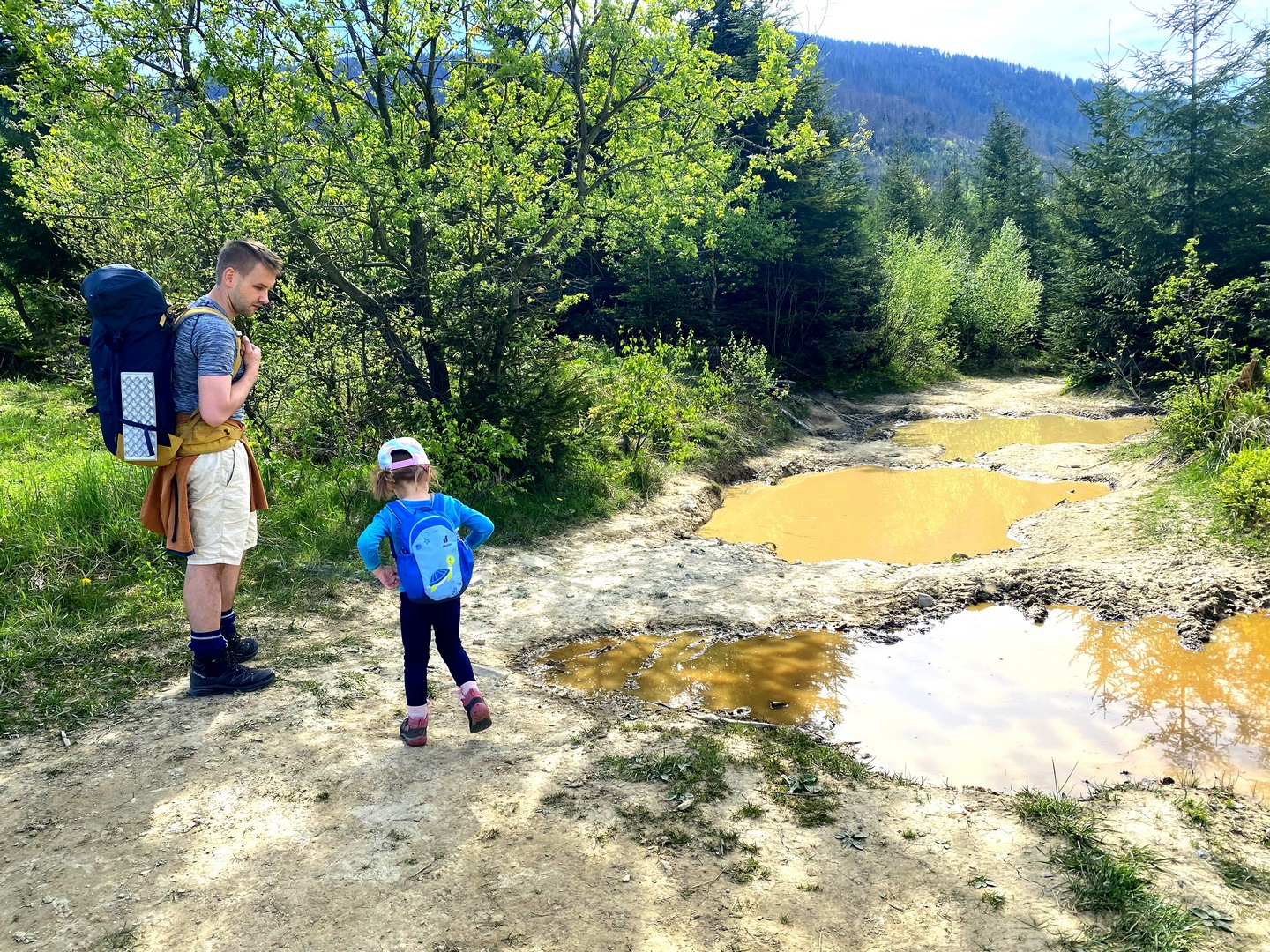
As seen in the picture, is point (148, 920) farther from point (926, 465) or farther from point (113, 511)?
point (926, 465)

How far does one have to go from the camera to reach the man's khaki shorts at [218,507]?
3.96m

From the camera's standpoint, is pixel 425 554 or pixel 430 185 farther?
pixel 430 185

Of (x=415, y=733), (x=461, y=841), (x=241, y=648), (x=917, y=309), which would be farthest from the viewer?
(x=917, y=309)

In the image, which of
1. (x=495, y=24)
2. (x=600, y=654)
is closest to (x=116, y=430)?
(x=600, y=654)

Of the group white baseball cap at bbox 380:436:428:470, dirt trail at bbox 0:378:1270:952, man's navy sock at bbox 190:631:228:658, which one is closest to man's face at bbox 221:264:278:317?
white baseball cap at bbox 380:436:428:470

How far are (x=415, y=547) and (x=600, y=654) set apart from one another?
2.22 m

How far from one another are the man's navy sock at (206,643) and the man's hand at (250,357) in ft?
4.82

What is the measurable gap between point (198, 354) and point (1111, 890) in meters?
4.58

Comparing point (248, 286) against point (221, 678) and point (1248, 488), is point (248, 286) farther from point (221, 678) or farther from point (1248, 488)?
point (1248, 488)

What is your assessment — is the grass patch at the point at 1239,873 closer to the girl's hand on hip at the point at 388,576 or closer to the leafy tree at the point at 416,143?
the girl's hand on hip at the point at 388,576

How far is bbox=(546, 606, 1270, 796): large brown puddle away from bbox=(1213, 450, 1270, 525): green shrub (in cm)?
172

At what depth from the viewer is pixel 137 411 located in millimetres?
3727

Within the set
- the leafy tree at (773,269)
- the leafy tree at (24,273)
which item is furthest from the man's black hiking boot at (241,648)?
the leafy tree at (24,273)

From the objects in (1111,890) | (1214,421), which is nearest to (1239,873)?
(1111,890)
